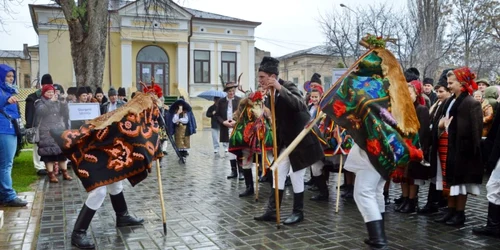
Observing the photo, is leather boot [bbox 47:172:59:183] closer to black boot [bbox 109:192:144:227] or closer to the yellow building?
black boot [bbox 109:192:144:227]

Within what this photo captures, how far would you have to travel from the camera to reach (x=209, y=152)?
583 inches

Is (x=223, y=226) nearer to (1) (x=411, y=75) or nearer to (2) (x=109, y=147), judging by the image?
(2) (x=109, y=147)

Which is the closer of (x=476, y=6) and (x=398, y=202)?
(x=398, y=202)

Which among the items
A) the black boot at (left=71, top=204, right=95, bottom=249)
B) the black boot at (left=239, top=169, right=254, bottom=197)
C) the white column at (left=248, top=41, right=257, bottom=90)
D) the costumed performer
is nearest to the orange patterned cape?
the costumed performer

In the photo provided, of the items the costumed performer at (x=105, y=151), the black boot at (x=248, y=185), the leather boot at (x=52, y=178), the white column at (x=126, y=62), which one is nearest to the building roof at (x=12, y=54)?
the white column at (x=126, y=62)

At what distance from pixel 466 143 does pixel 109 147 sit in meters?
4.27

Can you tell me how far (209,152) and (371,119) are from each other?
10708 millimetres

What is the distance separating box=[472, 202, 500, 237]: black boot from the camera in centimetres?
521

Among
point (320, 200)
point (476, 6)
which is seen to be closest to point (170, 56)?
point (476, 6)

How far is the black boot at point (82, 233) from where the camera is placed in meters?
4.82

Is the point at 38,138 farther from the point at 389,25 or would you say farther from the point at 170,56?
the point at 389,25

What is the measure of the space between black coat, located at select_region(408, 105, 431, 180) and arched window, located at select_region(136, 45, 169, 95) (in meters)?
27.8

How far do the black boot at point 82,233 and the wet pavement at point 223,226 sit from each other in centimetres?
10

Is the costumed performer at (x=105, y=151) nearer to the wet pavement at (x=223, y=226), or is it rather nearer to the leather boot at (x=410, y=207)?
the wet pavement at (x=223, y=226)
